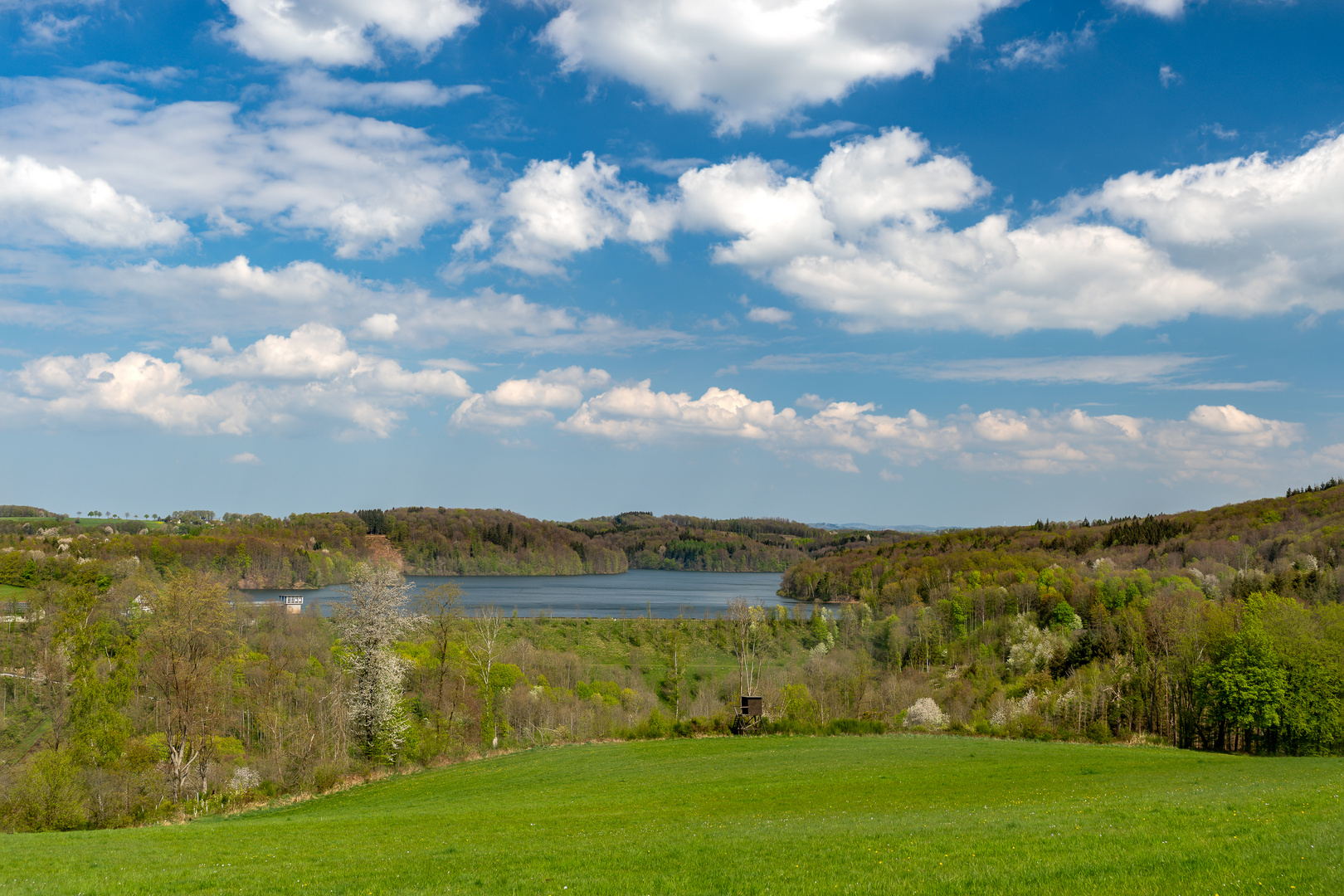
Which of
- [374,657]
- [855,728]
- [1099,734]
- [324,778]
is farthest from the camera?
[855,728]

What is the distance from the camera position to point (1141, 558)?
140250mm

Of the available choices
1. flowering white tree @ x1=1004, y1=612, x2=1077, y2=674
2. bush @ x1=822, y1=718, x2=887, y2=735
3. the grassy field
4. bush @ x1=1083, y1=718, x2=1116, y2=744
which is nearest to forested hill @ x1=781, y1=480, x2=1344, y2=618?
flowering white tree @ x1=1004, y1=612, x2=1077, y2=674

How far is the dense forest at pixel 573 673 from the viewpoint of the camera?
38.7m

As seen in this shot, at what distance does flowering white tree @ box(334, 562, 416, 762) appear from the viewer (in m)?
43.2

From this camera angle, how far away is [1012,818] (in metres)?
15.2

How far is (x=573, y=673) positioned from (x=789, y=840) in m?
76.8

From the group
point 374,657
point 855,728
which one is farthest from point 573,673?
point 374,657

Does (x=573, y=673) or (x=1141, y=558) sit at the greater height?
(x=1141, y=558)

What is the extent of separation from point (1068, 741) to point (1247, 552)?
99585 millimetres

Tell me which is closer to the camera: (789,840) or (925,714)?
(789,840)

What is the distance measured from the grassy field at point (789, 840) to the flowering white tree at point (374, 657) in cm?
1371

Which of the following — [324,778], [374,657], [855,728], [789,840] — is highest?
[789,840]

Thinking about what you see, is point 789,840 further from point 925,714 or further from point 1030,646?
point 1030,646

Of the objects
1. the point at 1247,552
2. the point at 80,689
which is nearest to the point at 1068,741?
the point at 80,689
